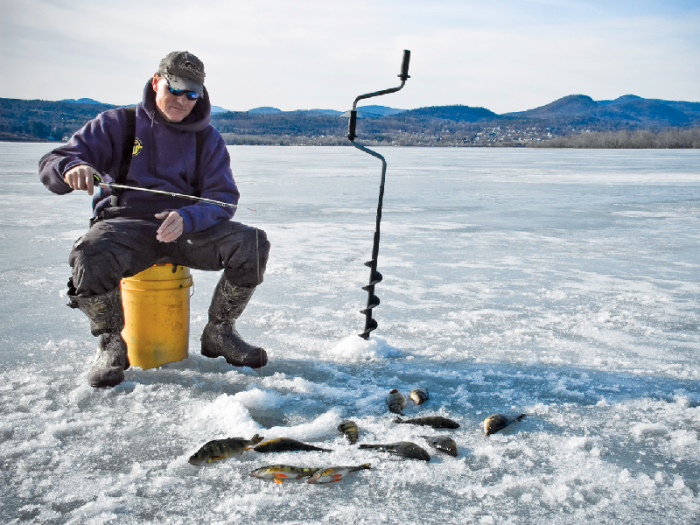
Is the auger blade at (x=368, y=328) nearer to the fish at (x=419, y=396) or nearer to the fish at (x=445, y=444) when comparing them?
the fish at (x=419, y=396)

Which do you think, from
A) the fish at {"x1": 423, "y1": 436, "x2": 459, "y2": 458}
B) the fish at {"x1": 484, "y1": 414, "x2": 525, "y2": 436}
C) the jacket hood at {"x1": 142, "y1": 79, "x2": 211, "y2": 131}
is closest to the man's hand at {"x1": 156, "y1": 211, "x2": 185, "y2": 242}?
the jacket hood at {"x1": 142, "y1": 79, "x2": 211, "y2": 131}

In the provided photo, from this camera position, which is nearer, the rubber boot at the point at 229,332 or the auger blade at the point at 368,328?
the rubber boot at the point at 229,332

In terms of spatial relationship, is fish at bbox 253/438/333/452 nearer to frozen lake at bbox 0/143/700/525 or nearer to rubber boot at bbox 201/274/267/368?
frozen lake at bbox 0/143/700/525

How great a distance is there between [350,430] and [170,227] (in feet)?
4.15

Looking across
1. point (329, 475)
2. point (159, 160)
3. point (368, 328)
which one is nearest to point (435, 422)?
point (329, 475)

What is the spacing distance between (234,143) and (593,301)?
88.0 meters

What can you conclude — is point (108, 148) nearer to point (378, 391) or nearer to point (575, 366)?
point (378, 391)

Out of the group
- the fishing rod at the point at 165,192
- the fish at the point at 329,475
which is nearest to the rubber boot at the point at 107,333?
the fishing rod at the point at 165,192

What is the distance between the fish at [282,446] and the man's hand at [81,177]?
1.41 metres

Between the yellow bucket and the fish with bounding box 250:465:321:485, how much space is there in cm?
127

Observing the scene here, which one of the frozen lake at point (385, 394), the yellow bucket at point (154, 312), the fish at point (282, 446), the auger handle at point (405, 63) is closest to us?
the frozen lake at point (385, 394)

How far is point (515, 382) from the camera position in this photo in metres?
3.01

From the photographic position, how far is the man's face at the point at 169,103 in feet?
9.87

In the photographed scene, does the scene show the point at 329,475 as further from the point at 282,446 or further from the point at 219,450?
the point at 219,450
